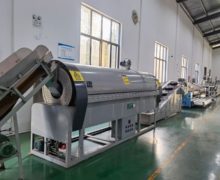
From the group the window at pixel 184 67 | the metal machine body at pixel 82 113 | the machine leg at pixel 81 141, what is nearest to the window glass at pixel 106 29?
the metal machine body at pixel 82 113

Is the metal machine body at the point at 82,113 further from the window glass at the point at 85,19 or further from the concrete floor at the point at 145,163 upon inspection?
the window glass at the point at 85,19

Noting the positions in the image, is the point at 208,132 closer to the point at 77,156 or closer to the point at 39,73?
the point at 77,156

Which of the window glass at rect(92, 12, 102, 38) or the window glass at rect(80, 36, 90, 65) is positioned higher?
the window glass at rect(92, 12, 102, 38)

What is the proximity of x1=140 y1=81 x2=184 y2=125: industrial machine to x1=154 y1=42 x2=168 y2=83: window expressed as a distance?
2777 millimetres

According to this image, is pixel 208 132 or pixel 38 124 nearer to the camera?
pixel 38 124

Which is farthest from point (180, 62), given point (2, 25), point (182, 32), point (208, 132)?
point (2, 25)

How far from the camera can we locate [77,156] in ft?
10.0

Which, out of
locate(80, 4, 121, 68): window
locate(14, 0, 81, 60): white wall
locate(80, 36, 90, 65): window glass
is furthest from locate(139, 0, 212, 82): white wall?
locate(14, 0, 81, 60): white wall

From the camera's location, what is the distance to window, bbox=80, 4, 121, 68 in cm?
586

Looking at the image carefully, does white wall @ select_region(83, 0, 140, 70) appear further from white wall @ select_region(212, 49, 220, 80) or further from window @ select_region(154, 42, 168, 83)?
white wall @ select_region(212, 49, 220, 80)

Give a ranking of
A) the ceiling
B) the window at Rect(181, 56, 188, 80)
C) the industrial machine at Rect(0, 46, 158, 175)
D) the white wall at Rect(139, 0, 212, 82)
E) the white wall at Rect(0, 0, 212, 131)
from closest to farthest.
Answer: the industrial machine at Rect(0, 46, 158, 175), the white wall at Rect(0, 0, 212, 131), the white wall at Rect(139, 0, 212, 82), the ceiling, the window at Rect(181, 56, 188, 80)

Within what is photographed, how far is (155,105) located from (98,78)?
246 centimetres

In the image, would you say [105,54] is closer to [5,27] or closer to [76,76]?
[5,27]

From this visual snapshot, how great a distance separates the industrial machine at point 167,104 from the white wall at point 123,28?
1547 mm
